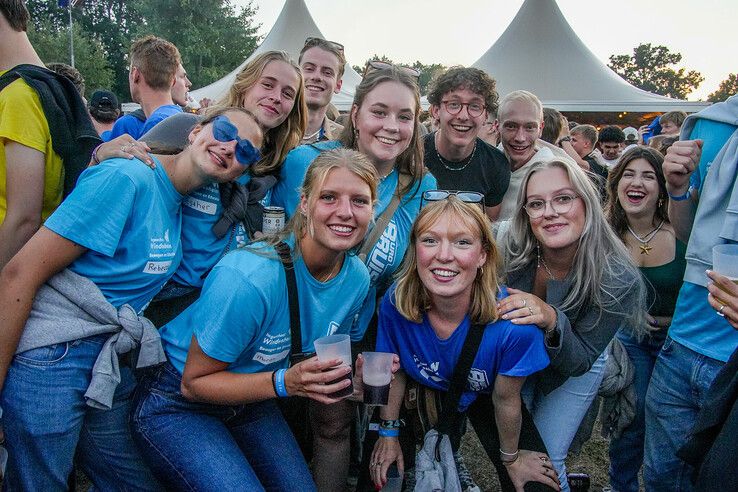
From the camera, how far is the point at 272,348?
2.27 metres

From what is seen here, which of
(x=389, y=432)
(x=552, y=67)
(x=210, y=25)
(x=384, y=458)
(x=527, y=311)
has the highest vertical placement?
(x=210, y=25)

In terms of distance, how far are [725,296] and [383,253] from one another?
165 cm

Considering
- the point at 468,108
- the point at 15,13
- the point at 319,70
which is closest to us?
the point at 15,13

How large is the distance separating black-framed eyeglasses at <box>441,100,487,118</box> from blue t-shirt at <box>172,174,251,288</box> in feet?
6.16

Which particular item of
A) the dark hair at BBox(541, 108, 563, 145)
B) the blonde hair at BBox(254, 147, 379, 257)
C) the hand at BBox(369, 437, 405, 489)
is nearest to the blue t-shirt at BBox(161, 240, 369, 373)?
the blonde hair at BBox(254, 147, 379, 257)

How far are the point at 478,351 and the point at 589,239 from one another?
35.5 inches

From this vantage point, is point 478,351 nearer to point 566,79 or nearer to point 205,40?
point 566,79

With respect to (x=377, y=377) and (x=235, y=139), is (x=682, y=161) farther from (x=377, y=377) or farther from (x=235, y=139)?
(x=235, y=139)

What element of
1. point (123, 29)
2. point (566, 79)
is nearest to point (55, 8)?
point (123, 29)

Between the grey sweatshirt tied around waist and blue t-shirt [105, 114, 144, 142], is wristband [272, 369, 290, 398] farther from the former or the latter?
blue t-shirt [105, 114, 144, 142]

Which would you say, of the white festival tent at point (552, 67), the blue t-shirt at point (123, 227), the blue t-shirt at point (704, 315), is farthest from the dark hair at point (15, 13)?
the white festival tent at point (552, 67)

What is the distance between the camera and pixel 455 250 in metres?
2.46

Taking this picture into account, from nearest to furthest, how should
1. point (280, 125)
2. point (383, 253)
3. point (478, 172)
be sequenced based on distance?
point (383, 253)
point (280, 125)
point (478, 172)

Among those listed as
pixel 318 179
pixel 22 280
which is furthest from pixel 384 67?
pixel 22 280
